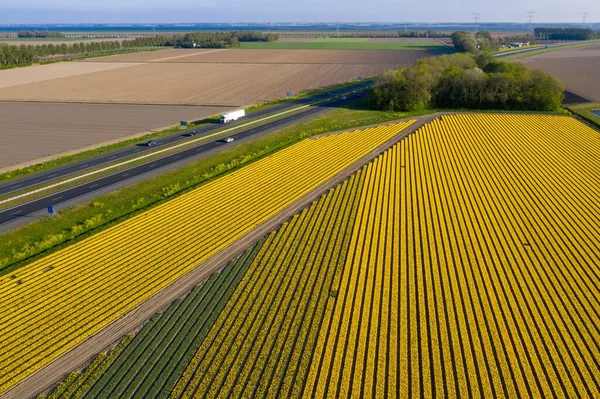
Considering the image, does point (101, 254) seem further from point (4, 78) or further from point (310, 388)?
point (4, 78)

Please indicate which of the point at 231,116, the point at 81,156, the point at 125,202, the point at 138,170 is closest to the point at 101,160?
→ the point at 81,156

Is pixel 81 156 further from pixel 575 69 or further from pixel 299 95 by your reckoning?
pixel 575 69

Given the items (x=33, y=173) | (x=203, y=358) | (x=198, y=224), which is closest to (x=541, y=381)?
(x=203, y=358)

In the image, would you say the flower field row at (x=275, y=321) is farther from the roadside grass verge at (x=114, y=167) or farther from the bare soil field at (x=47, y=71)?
the bare soil field at (x=47, y=71)

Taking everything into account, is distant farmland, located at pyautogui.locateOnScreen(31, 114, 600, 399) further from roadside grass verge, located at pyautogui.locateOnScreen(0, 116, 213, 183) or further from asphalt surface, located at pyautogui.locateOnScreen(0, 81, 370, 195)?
roadside grass verge, located at pyautogui.locateOnScreen(0, 116, 213, 183)

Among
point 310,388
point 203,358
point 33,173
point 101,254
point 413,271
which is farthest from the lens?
point 33,173

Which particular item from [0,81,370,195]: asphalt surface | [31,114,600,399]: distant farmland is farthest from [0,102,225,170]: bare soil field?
[31,114,600,399]: distant farmland
